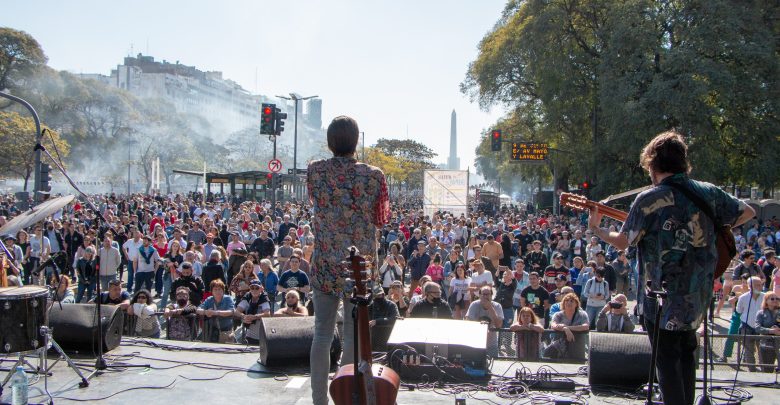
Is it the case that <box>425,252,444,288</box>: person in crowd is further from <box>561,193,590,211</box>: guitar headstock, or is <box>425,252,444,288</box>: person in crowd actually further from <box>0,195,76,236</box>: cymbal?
<box>0,195,76,236</box>: cymbal

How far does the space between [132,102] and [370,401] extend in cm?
9465

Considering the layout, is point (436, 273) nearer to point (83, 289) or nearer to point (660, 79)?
point (83, 289)

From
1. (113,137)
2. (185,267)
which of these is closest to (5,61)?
(113,137)

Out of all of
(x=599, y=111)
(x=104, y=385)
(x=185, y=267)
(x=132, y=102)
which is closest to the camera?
(x=104, y=385)

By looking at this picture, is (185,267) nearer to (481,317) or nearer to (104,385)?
(481,317)

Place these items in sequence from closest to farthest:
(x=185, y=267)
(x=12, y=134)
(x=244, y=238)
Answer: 1. (x=185, y=267)
2. (x=244, y=238)
3. (x=12, y=134)

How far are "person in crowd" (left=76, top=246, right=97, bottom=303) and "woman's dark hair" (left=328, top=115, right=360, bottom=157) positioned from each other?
38.2 ft

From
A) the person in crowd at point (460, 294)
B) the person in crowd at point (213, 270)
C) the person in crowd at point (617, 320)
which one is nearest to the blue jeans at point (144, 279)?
the person in crowd at point (213, 270)

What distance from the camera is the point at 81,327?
6301 mm

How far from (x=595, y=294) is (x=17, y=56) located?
203ft

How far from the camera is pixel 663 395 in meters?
3.75

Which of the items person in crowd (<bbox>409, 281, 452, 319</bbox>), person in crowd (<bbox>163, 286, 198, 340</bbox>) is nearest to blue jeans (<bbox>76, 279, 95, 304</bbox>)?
person in crowd (<bbox>163, 286, 198, 340</bbox>)

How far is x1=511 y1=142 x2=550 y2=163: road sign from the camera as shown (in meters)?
36.7

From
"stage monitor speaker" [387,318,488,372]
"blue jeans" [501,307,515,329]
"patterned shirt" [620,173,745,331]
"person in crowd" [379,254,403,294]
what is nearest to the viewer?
"patterned shirt" [620,173,745,331]
